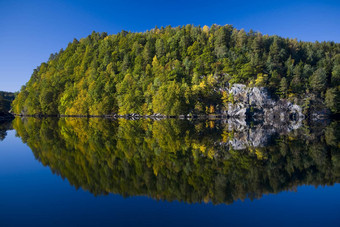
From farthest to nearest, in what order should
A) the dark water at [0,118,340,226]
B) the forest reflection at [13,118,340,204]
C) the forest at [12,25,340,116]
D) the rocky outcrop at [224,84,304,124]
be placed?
1. the forest at [12,25,340,116]
2. the rocky outcrop at [224,84,304,124]
3. the forest reflection at [13,118,340,204]
4. the dark water at [0,118,340,226]

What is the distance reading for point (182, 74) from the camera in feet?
349

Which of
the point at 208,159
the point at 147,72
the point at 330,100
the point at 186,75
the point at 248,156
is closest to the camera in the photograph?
the point at 208,159

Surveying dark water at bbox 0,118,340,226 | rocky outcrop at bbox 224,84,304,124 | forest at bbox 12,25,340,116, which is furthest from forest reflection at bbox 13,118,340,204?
rocky outcrop at bbox 224,84,304,124

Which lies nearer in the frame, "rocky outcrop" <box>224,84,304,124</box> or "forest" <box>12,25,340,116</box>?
"rocky outcrop" <box>224,84,304,124</box>

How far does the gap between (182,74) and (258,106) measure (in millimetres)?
36931

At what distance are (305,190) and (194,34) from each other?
123 metres

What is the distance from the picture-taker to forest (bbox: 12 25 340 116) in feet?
298

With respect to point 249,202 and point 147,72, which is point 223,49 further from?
point 249,202

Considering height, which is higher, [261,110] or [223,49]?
[223,49]

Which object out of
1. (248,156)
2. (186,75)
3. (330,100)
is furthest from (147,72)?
(248,156)

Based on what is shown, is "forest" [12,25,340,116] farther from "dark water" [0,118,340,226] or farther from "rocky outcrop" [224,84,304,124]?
"dark water" [0,118,340,226]

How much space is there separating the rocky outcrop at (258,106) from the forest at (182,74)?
2955 mm

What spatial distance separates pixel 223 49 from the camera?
107m

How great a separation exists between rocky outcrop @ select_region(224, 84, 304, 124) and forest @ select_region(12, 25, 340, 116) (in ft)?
9.69
